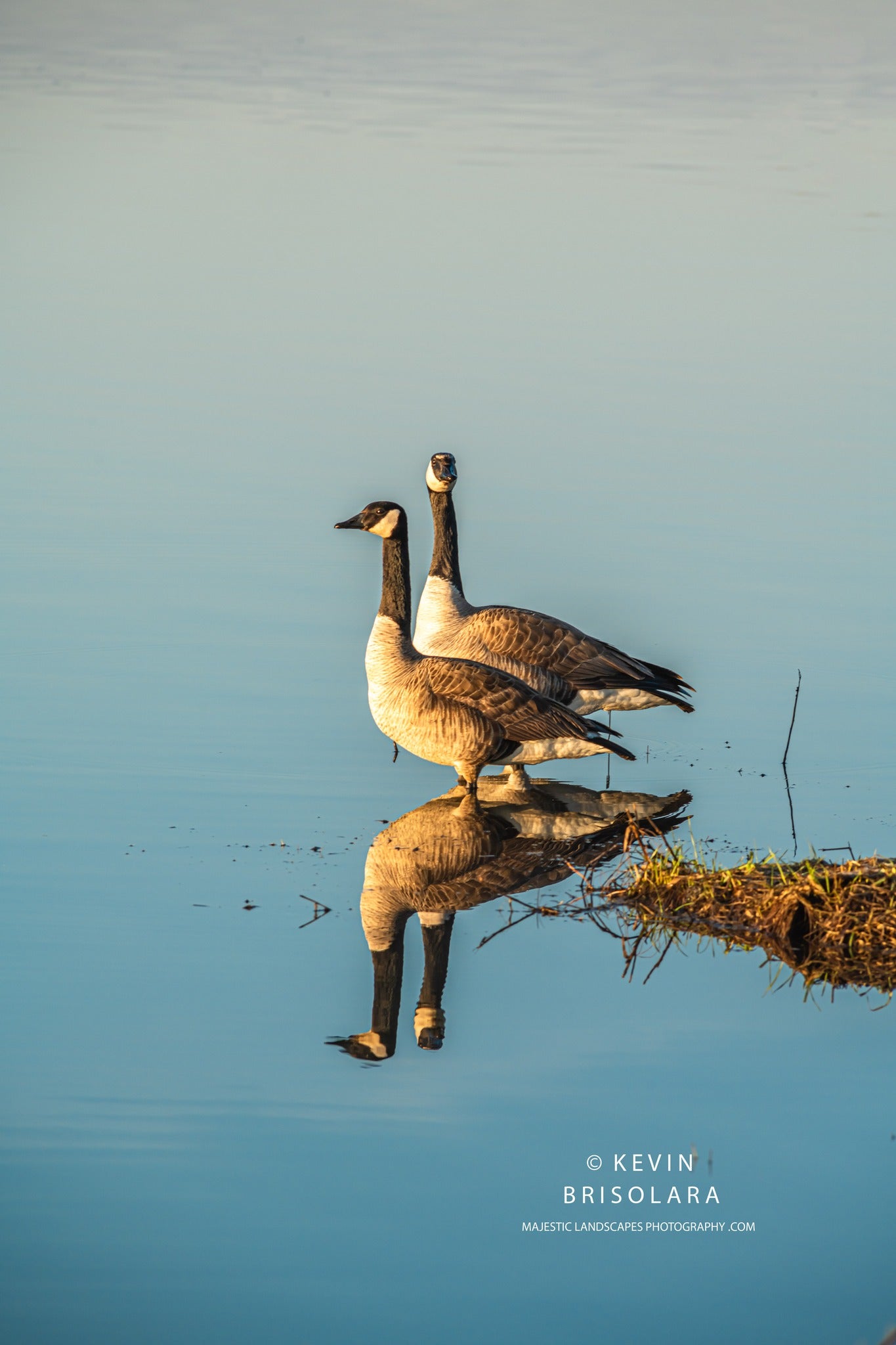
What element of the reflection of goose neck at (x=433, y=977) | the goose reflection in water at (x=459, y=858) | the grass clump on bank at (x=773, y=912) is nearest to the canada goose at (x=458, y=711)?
the goose reflection in water at (x=459, y=858)

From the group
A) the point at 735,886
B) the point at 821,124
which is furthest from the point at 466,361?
the point at 821,124

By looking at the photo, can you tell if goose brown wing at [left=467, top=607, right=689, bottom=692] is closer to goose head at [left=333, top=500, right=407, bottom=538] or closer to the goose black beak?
goose head at [left=333, top=500, right=407, bottom=538]

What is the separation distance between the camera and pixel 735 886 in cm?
905

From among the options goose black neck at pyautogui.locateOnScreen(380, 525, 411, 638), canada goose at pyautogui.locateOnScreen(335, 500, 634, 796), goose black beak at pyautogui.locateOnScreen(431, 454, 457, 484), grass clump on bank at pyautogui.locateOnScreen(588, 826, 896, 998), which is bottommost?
grass clump on bank at pyautogui.locateOnScreen(588, 826, 896, 998)

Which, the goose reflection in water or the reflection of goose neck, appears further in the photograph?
the goose reflection in water

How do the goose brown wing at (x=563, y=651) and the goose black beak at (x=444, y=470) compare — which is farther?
the goose black beak at (x=444, y=470)

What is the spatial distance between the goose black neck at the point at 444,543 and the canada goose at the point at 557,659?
1.96ft

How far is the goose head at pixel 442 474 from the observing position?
46.1 ft

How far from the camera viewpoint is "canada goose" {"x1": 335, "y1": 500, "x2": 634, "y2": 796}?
1124 cm

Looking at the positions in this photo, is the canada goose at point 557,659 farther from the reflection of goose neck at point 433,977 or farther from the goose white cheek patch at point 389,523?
the reflection of goose neck at point 433,977

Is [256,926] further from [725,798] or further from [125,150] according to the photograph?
[125,150]

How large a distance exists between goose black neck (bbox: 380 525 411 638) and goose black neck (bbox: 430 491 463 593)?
155cm

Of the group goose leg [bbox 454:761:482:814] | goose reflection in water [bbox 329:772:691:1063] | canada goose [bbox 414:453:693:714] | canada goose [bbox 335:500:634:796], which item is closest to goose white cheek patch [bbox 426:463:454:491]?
canada goose [bbox 414:453:693:714]

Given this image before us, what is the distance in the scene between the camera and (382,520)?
12.1 metres
